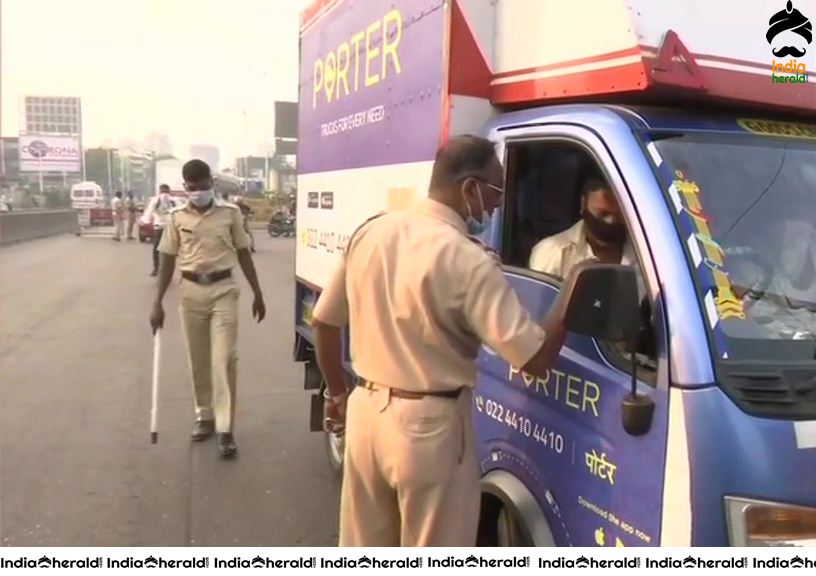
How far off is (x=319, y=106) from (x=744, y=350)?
3800 mm

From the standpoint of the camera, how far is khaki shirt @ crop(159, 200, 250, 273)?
5.55 m

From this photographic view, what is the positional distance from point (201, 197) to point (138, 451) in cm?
175

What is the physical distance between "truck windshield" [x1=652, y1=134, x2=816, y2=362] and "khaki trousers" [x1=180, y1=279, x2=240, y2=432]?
3726 millimetres

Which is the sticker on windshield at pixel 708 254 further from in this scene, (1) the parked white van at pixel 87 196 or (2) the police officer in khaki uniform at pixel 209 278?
(1) the parked white van at pixel 87 196

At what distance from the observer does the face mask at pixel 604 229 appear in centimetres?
260

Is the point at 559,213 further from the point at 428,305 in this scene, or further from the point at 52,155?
the point at 52,155

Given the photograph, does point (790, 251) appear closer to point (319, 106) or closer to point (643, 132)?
point (643, 132)

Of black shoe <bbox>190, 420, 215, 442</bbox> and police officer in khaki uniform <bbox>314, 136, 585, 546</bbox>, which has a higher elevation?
police officer in khaki uniform <bbox>314, 136, 585, 546</bbox>

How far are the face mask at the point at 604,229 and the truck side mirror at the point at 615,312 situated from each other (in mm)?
430

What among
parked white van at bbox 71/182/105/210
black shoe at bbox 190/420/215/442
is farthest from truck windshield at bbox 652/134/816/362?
parked white van at bbox 71/182/105/210

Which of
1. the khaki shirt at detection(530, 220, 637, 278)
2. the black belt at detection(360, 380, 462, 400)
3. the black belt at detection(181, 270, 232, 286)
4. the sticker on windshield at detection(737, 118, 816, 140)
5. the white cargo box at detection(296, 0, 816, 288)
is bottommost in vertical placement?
the black belt at detection(181, 270, 232, 286)

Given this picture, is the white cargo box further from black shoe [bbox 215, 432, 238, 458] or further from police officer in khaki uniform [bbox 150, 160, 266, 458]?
black shoe [bbox 215, 432, 238, 458]

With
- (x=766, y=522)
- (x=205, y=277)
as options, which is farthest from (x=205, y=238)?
(x=766, y=522)

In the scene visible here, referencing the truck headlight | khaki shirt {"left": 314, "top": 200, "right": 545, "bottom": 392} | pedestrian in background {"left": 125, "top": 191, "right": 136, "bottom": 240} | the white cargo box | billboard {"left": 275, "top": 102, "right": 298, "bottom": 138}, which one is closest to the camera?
the truck headlight
